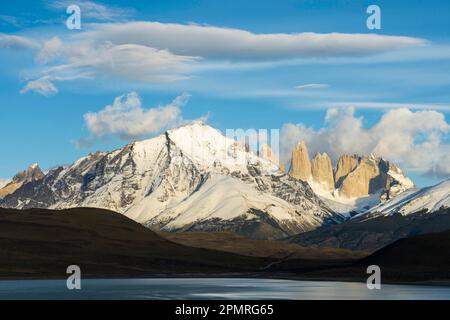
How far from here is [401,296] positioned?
18975cm

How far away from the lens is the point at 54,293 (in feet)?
633
